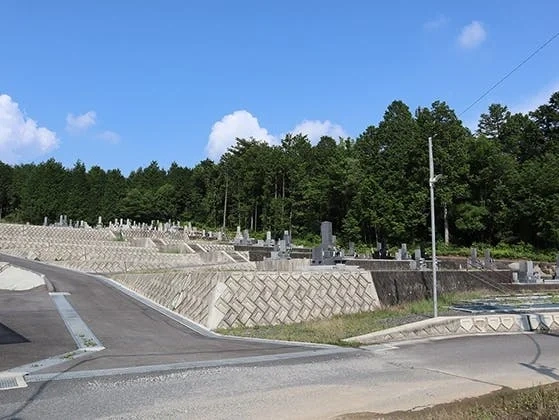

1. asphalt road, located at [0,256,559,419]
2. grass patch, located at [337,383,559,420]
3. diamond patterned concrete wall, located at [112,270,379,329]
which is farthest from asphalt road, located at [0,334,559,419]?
diamond patterned concrete wall, located at [112,270,379,329]

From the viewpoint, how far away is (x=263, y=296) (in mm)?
15664

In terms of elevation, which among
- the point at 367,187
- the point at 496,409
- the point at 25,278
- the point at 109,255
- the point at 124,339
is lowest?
the point at 124,339

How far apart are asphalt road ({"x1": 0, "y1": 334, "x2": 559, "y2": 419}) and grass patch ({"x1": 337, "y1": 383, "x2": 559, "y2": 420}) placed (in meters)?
0.34

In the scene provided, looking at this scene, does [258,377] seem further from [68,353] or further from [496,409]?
[68,353]

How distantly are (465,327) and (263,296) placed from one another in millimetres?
5939

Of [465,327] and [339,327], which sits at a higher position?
[465,327]

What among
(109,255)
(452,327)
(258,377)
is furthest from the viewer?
(109,255)

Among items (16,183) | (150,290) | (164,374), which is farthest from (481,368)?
(16,183)

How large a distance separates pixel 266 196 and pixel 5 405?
73659mm

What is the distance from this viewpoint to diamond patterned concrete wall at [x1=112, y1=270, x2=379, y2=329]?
14867 millimetres

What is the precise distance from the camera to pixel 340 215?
7150 centimetres

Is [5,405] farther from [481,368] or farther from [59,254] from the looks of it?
[59,254]

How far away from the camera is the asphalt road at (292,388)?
6.23m

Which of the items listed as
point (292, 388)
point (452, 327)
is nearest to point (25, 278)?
point (452, 327)
